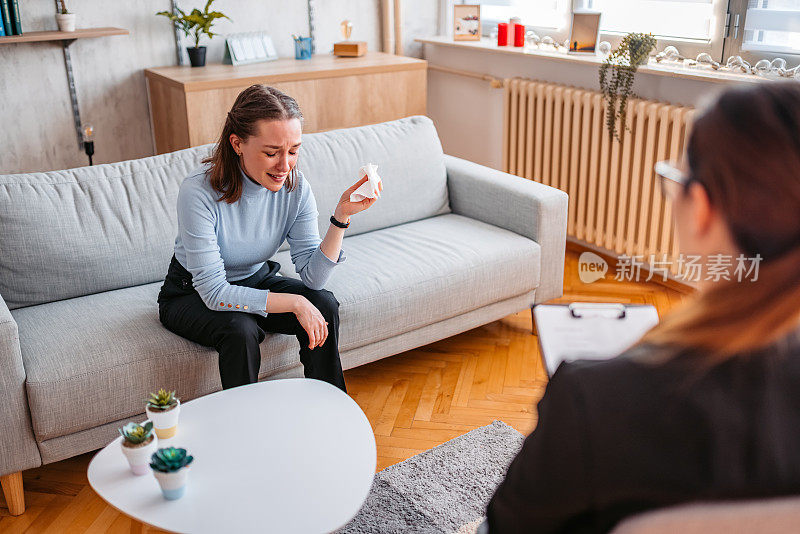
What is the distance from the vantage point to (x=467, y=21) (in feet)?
12.7

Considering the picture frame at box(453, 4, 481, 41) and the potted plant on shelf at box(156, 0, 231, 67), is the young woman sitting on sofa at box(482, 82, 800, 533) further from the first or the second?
the picture frame at box(453, 4, 481, 41)

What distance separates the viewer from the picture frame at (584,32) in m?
3.18

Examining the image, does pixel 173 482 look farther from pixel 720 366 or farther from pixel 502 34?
→ pixel 502 34

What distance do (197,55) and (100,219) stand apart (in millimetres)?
1540

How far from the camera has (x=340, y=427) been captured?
4.85 feet

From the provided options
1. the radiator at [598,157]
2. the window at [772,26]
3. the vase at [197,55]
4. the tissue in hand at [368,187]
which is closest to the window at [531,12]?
the radiator at [598,157]

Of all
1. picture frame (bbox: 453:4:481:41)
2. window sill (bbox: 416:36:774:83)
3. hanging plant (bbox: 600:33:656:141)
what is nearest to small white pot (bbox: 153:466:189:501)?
window sill (bbox: 416:36:774:83)

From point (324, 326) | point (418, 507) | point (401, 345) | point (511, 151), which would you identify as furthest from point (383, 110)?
point (418, 507)

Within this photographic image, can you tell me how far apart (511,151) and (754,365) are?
3.03 meters

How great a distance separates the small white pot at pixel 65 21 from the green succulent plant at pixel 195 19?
383 millimetres

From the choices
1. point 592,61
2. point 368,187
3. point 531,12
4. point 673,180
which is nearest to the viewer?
point 673,180

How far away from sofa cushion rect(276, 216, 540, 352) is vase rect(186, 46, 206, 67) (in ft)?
4.71

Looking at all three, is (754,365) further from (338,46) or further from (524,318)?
(338,46)

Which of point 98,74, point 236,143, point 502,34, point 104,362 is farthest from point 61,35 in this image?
point 502,34
